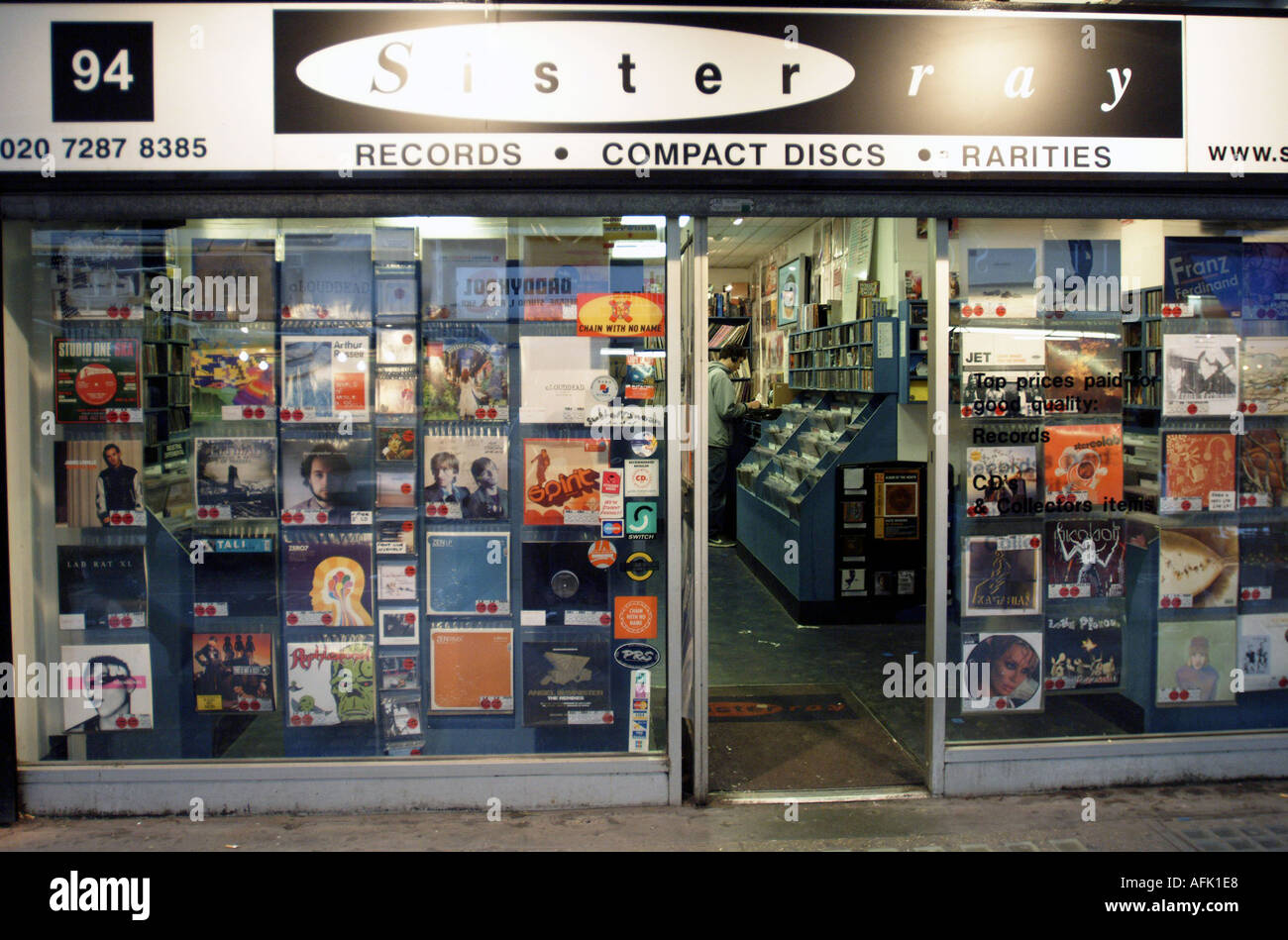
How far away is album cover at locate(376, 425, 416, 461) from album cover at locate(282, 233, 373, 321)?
0.55 metres

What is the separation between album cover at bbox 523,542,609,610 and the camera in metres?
4.10

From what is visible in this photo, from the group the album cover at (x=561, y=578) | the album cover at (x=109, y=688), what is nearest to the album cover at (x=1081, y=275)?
the album cover at (x=561, y=578)

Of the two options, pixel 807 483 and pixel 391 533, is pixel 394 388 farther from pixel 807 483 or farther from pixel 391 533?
pixel 807 483

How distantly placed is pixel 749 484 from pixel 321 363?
5.54 meters

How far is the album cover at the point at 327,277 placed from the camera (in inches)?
157

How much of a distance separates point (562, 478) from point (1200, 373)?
3.19 metres

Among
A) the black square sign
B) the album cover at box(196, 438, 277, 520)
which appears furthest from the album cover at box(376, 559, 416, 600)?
the black square sign

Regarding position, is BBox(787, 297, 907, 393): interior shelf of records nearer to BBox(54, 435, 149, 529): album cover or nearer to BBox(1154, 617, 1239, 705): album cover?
BBox(1154, 617, 1239, 705): album cover

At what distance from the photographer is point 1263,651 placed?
4.34 m

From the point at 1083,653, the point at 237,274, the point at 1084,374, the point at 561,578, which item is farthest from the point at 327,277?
the point at 1083,653

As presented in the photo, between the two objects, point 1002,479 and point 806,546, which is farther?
point 806,546

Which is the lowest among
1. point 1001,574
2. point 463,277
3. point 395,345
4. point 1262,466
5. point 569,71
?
point 1001,574

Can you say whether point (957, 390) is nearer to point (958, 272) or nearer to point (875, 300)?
point (958, 272)

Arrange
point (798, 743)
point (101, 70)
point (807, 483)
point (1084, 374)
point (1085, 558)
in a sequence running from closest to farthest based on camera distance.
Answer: point (101, 70) → point (1084, 374) → point (1085, 558) → point (798, 743) → point (807, 483)
